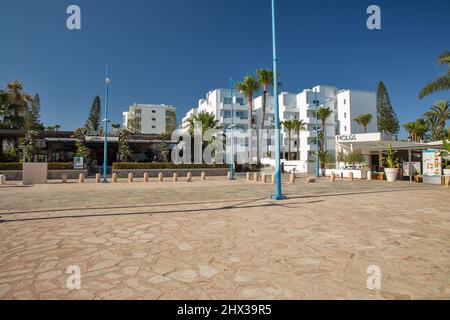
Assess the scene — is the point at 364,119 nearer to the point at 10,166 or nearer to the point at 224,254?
the point at 224,254

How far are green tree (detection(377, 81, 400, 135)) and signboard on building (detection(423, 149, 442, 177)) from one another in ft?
134

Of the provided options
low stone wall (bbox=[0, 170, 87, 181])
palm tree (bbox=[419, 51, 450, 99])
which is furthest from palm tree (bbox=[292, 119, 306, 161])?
low stone wall (bbox=[0, 170, 87, 181])

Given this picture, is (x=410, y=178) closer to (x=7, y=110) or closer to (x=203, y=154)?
(x=203, y=154)

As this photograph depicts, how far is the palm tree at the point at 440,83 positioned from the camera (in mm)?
15096

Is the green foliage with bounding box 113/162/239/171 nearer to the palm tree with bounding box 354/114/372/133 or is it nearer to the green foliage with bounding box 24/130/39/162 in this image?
the green foliage with bounding box 24/130/39/162

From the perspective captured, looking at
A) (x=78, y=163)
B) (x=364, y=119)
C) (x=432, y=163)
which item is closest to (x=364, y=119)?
(x=364, y=119)

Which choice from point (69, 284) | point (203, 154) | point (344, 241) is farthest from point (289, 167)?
point (69, 284)

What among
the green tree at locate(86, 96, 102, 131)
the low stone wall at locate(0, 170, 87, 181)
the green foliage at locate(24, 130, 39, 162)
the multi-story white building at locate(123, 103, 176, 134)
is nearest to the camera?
the low stone wall at locate(0, 170, 87, 181)

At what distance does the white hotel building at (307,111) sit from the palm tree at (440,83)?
37.6 metres

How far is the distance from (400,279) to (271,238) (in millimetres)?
2231

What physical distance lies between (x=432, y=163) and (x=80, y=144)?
33.7m

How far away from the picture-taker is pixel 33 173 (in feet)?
59.0

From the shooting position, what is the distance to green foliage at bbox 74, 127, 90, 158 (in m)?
27.5

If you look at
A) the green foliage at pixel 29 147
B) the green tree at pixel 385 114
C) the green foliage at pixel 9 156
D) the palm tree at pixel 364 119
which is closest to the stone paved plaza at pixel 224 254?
the green foliage at pixel 29 147
